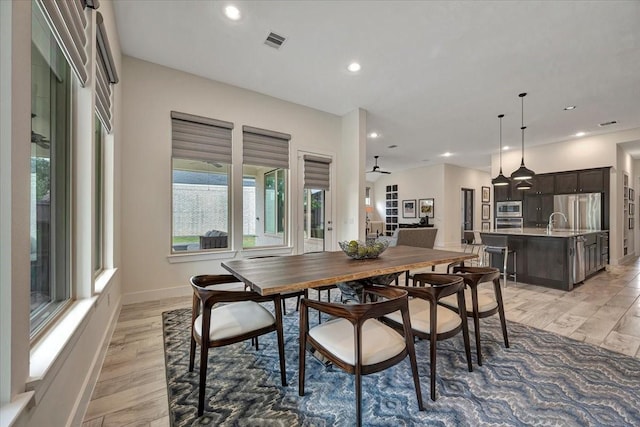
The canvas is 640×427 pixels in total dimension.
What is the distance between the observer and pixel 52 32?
1338 mm

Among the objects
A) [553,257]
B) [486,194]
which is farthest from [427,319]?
[486,194]

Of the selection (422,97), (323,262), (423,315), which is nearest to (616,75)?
(422,97)

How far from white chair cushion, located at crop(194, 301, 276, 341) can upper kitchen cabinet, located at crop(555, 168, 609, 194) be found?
7945 mm

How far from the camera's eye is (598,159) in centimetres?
603

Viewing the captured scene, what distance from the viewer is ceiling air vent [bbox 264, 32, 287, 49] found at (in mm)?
2876

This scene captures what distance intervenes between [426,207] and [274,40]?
8.40 m

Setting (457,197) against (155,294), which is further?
(457,197)

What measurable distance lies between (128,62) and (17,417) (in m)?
3.85

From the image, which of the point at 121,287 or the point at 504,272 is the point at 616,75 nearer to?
the point at 504,272

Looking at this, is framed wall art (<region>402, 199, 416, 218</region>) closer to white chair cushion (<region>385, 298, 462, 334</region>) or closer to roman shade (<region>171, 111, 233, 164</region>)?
roman shade (<region>171, 111, 233, 164</region>)

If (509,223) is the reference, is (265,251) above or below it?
below

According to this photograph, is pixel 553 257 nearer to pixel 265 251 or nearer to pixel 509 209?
pixel 509 209

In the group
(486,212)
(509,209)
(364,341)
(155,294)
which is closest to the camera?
(364,341)

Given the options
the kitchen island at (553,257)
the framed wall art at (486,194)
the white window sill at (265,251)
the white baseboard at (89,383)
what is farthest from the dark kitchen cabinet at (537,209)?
the white baseboard at (89,383)
